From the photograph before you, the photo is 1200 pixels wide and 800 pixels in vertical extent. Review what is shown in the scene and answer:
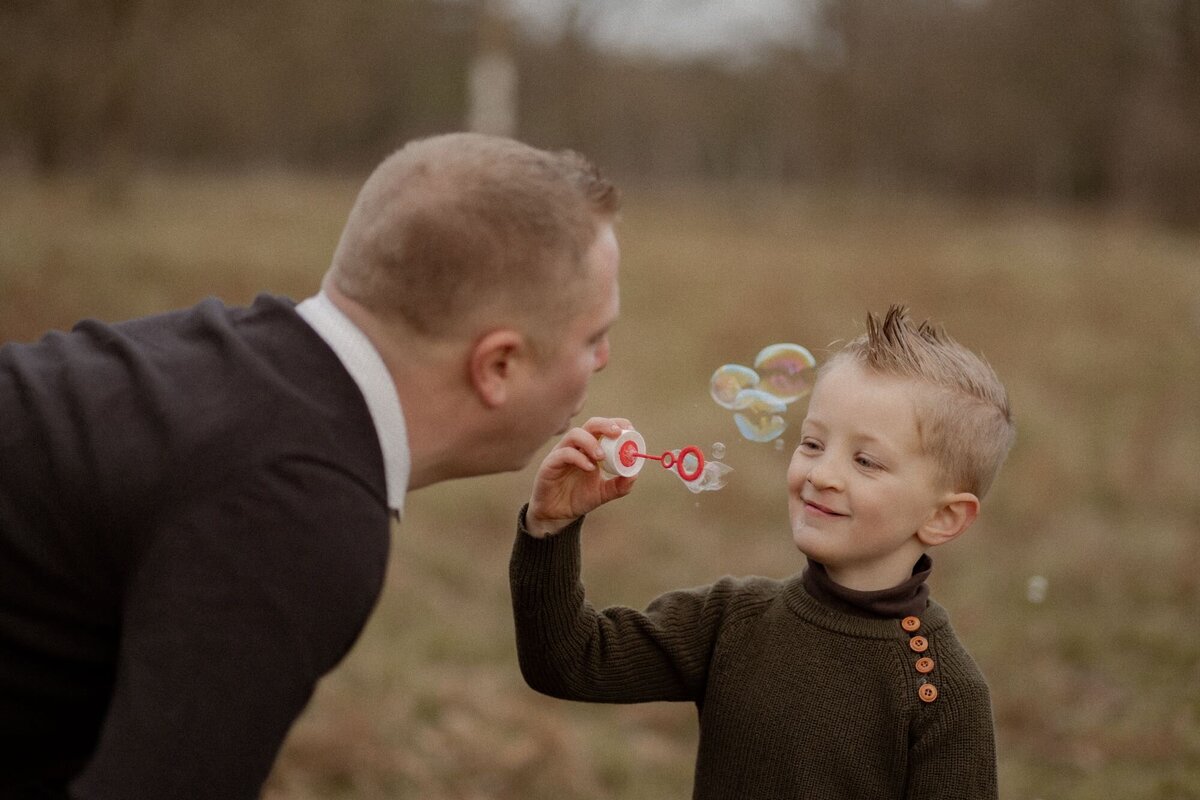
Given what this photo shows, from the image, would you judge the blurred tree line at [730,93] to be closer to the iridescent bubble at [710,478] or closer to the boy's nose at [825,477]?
the iridescent bubble at [710,478]

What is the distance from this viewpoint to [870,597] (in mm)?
2164

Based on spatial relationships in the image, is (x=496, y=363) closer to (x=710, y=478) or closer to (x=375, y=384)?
(x=375, y=384)

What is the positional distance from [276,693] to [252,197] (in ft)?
55.7

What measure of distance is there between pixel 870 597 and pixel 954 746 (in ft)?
0.96

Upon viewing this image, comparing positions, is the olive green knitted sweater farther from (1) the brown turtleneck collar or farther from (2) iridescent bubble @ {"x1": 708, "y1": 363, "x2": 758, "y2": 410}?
(2) iridescent bubble @ {"x1": 708, "y1": 363, "x2": 758, "y2": 410}

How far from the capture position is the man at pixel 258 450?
1.59 meters

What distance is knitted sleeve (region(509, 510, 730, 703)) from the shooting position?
2248 millimetres

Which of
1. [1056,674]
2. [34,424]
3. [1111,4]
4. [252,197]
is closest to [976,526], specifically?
[1056,674]


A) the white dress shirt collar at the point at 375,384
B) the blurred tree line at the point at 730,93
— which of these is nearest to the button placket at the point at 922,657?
the white dress shirt collar at the point at 375,384

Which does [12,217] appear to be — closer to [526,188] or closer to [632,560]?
[632,560]

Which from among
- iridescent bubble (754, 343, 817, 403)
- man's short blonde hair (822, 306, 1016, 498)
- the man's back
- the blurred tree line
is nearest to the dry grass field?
the man's back

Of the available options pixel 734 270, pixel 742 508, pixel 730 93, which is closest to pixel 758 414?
pixel 742 508

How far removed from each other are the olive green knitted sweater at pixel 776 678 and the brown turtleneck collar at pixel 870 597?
0.02 meters

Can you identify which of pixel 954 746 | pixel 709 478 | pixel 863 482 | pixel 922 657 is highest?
pixel 863 482
